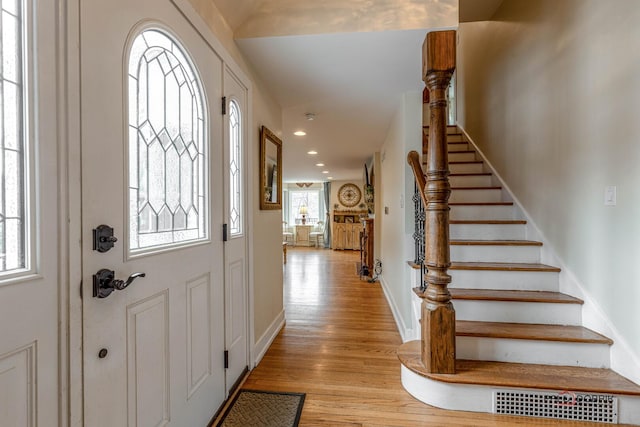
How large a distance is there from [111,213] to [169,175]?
404 millimetres

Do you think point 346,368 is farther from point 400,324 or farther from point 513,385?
point 513,385

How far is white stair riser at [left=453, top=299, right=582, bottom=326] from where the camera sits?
1993mm

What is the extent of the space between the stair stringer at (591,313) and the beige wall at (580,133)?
0.9 inches

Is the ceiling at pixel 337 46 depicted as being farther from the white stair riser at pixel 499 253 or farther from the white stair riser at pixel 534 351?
the white stair riser at pixel 534 351

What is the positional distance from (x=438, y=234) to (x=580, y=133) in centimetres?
Answer: 127

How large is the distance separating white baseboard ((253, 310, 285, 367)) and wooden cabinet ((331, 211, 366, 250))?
6.61 metres

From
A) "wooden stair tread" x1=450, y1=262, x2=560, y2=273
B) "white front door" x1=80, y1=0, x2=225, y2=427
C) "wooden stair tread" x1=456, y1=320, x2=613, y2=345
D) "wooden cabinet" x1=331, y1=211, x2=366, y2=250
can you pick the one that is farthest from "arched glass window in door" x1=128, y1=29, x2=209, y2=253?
"wooden cabinet" x1=331, y1=211, x2=366, y2=250

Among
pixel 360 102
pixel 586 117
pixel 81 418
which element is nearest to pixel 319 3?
pixel 360 102

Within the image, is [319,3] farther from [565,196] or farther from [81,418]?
[81,418]

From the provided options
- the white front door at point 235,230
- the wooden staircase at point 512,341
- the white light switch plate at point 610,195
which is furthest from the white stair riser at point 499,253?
the white front door at point 235,230

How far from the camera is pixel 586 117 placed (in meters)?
1.98

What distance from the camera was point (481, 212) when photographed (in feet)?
9.82

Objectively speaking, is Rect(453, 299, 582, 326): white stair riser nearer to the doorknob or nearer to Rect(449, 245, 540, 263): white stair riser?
Rect(449, 245, 540, 263): white stair riser

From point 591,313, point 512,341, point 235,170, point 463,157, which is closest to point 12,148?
point 235,170
